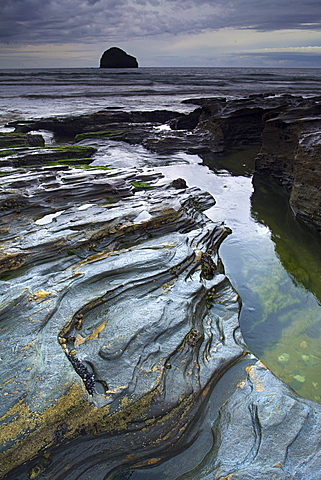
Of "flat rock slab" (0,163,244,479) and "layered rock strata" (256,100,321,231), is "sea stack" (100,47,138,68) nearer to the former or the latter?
"layered rock strata" (256,100,321,231)

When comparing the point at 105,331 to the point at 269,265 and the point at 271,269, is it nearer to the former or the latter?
the point at 271,269

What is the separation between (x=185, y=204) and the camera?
1170 cm

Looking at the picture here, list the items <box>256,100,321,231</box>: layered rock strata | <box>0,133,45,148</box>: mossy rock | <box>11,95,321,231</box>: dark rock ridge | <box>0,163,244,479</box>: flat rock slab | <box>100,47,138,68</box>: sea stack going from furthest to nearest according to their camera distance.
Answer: <box>100,47,138,68</box>: sea stack
<box>0,133,45,148</box>: mossy rock
<box>11,95,321,231</box>: dark rock ridge
<box>256,100,321,231</box>: layered rock strata
<box>0,163,244,479</box>: flat rock slab

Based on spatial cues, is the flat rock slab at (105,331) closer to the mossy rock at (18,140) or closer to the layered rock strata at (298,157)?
the layered rock strata at (298,157)

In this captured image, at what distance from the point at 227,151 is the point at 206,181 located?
602 cm

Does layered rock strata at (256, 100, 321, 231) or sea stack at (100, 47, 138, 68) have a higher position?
sea stack at (100, 47, 138, 68)

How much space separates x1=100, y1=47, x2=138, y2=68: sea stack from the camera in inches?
7210

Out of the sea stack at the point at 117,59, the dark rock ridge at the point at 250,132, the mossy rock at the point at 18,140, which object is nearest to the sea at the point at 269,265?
the dark rock ridge at the point at 250,132

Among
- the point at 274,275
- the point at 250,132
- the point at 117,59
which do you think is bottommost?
the point at 274,275

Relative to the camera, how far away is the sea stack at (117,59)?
18312 cm

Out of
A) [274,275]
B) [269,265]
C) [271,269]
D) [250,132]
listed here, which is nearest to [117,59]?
[250,132]

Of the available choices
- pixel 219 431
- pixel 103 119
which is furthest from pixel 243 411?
pixel 103 119

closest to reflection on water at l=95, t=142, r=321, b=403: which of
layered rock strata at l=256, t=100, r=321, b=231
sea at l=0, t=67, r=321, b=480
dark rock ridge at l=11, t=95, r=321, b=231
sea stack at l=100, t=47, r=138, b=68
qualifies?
sea at l=0, t=67, r=321, b=480

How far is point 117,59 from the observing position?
184000mm
